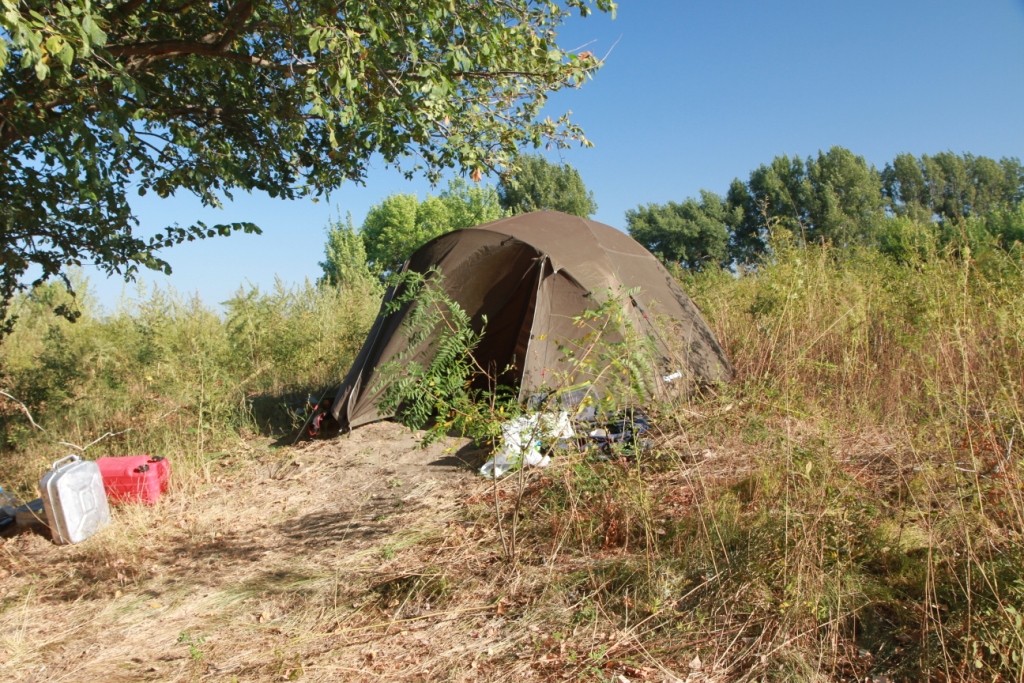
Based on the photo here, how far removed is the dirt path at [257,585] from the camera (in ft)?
10.4

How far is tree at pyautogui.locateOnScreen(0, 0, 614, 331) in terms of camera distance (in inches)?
204

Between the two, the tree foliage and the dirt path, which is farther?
the tree foliage

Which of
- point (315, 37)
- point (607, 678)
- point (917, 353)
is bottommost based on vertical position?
point (607, 678)

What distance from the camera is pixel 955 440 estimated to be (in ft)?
11.9

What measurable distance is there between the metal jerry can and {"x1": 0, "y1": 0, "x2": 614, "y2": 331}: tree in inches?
70.9

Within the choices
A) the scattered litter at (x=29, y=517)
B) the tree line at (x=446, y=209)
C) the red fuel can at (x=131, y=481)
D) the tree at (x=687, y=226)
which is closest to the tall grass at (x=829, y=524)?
the red fuel can at (x=131, y=481)

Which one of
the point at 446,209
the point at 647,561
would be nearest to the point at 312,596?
the point at 647,561

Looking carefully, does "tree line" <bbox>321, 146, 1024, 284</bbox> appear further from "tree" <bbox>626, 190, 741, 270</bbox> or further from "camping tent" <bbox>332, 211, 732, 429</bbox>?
"camping tent" <bbox>332, 211, 732, 429</bbox>

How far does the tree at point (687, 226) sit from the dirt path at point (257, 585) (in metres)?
29.3

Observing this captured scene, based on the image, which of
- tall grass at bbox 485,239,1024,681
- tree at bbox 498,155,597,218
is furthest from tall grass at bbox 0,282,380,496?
tree at bbox 498,155,597,218

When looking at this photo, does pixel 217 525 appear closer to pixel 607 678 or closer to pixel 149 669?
pixel 149 669

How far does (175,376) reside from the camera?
22.5 feet

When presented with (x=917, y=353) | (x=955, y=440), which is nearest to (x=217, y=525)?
(x=955, y=440)

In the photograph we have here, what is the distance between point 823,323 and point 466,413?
3683 mm
